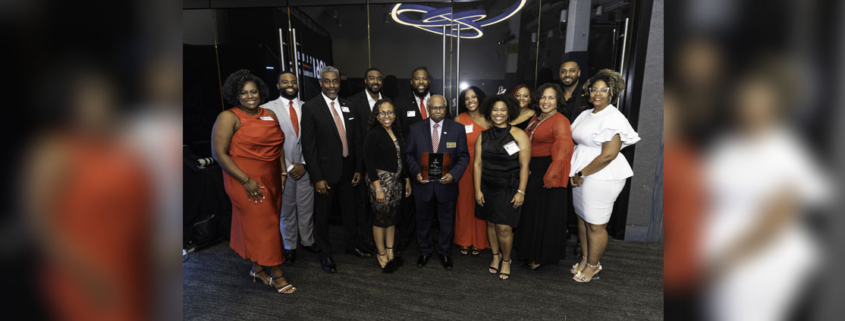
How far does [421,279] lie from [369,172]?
0.89 m

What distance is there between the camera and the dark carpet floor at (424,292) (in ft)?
8.09

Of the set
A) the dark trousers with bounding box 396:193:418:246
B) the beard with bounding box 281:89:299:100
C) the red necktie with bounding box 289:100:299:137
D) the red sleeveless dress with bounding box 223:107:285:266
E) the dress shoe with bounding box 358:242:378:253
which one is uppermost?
the beard with bounding box 281:89:299:100

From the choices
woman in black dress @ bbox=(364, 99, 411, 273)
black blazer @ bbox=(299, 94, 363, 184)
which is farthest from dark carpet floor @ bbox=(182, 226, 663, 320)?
black blazer @ bbox=(299, 94, 363, 184)

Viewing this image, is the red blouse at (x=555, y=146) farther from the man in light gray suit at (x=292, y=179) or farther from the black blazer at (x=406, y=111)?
the man in light gray suit at (x=292, y=179)

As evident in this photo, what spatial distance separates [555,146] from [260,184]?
202 cm

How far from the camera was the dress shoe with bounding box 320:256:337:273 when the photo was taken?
304 centimetres

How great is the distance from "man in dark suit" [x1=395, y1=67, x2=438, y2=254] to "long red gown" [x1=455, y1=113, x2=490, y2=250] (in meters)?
0.43

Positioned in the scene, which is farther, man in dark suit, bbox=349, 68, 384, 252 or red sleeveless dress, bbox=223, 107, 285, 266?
man in dark suit, bbox=349, 68, 384, 252

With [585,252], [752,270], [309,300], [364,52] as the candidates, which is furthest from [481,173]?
[752,270]

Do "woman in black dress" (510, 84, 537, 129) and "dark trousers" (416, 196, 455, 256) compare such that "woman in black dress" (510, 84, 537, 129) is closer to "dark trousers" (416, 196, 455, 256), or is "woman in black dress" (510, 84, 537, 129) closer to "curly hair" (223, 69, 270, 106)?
"dark trousers" (416, 196, 455, 256)

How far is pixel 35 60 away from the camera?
0.19 m

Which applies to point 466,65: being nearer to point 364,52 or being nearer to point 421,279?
point 364,52

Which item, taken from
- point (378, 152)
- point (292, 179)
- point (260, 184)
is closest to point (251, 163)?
point (260, 184)

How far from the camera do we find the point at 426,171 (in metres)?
2.84
